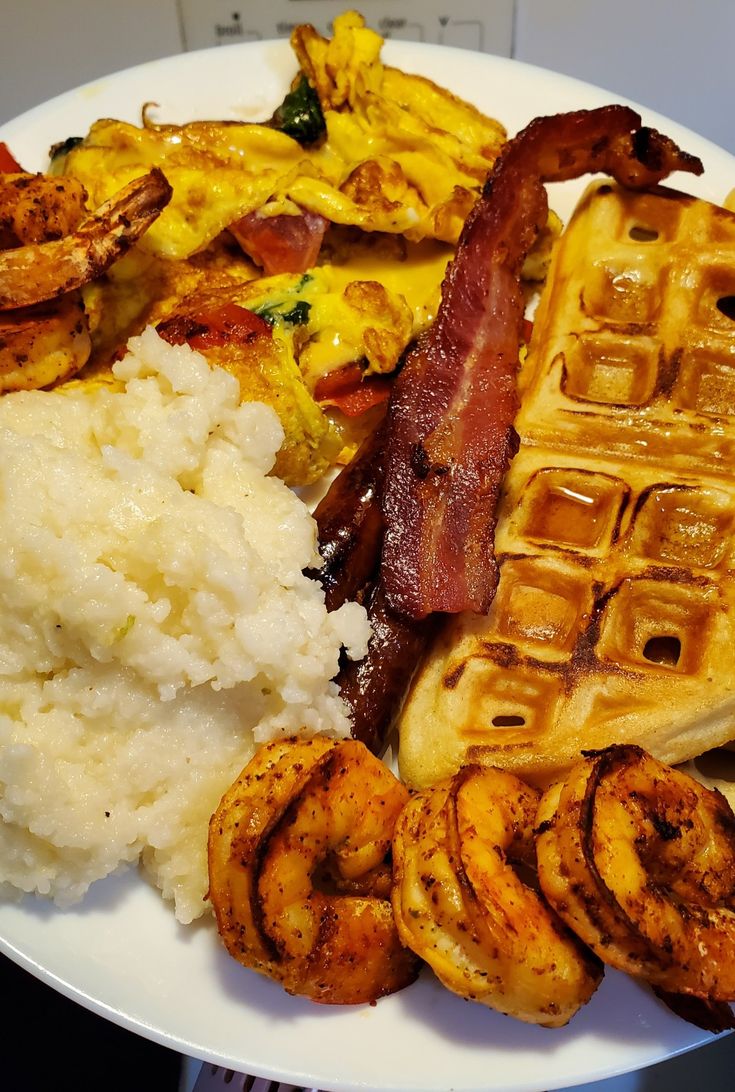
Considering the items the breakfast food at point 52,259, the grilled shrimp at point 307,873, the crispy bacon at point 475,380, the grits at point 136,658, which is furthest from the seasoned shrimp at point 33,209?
the grilled shrimp at point 307,873

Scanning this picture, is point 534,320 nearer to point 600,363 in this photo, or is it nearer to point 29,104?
point 600,363

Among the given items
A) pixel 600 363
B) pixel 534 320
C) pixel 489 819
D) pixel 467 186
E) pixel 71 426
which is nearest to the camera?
pixel 489 819

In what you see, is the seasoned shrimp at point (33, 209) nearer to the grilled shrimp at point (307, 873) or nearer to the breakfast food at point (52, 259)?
the breakfast food at point (52, 259)

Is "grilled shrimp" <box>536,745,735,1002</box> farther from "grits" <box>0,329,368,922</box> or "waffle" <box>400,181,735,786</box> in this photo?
"grits" <box>0,329,368,922</box>

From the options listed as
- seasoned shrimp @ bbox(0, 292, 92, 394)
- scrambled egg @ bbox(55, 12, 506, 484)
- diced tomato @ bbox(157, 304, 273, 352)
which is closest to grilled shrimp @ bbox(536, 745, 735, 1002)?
scrambled egg @ bbox(55, 12, 506, 484)

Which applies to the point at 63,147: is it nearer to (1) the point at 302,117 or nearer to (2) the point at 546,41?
(1) the point at 302,117

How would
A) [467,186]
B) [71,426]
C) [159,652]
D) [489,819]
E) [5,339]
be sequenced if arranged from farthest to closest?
1. [467,186]
2. [5,339]
3. [71,426]
4. [159,652]
5. [489,819]

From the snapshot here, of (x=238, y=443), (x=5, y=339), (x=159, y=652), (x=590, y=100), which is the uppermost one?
(x=590, y=100)

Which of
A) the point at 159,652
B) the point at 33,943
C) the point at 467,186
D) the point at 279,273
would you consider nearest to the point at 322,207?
the point at 279,273
